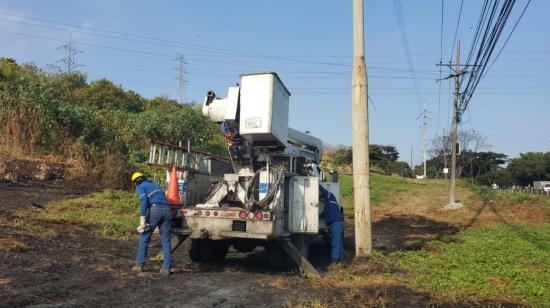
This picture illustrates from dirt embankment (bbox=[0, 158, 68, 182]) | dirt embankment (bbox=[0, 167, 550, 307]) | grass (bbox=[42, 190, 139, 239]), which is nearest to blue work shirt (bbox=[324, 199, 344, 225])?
dirt embankment (bbox=[0, 167, 550, 307])

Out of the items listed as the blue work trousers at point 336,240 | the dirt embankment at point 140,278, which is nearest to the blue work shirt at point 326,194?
the blue work trousers at point 336,240

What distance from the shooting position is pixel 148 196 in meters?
9.26

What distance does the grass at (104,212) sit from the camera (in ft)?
46.1

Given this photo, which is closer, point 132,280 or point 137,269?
point 132,280

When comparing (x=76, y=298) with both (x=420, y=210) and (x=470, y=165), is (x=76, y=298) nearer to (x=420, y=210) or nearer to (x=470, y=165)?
(x=420, y=210)

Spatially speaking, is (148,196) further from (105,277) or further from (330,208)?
(330,208)

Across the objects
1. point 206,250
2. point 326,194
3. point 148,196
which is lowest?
point 206,250

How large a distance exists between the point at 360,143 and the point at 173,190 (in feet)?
13.2

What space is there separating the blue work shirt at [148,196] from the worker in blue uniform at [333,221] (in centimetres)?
358

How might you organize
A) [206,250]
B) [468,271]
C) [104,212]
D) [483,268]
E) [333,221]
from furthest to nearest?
[104,212]
[333,221]
[206,250]
[483,268]
[468,271]

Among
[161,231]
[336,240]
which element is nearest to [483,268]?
[336,240]

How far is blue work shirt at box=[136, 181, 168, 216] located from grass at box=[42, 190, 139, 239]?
4.60 metres

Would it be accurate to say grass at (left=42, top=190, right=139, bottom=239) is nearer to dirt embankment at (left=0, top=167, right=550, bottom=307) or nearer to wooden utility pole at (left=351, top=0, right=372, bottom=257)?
dirt embankment at (left=0, top=167, right=550, bottom=307)

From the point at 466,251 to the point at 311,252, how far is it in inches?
150
